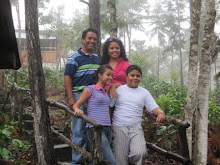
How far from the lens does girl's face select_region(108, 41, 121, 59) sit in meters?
3.49

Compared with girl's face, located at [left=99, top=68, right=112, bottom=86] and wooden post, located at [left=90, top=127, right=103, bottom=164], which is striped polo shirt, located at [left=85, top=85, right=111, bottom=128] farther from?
wooden post, located at [left=90, top=127, right=103, bottom=164]

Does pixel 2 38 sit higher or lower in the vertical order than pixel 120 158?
higher

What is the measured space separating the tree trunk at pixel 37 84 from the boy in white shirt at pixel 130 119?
1.59 meters

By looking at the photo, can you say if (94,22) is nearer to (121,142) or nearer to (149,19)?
(121,142)

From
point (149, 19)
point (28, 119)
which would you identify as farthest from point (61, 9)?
point (28, 119)

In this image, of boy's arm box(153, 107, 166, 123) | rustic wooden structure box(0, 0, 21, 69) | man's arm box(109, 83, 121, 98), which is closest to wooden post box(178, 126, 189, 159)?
boy's arm box(153, 107, 166, 123)

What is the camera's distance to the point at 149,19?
3297 cm

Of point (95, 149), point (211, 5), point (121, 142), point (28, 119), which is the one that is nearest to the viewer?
point (95, 149)

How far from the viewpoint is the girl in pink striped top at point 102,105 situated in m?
3.06

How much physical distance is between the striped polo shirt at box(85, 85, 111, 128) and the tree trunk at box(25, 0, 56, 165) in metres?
1.42

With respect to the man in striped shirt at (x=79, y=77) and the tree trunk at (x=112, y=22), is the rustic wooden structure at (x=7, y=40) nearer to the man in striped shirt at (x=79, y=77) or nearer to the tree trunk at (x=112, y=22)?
the man in striped shirt at (x=79, y=77)

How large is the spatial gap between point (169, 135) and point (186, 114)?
64 cm

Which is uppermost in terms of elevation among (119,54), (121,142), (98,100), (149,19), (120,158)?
(149,19)

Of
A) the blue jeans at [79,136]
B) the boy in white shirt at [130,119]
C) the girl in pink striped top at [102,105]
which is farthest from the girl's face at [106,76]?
the blue jeans at [79,136]
